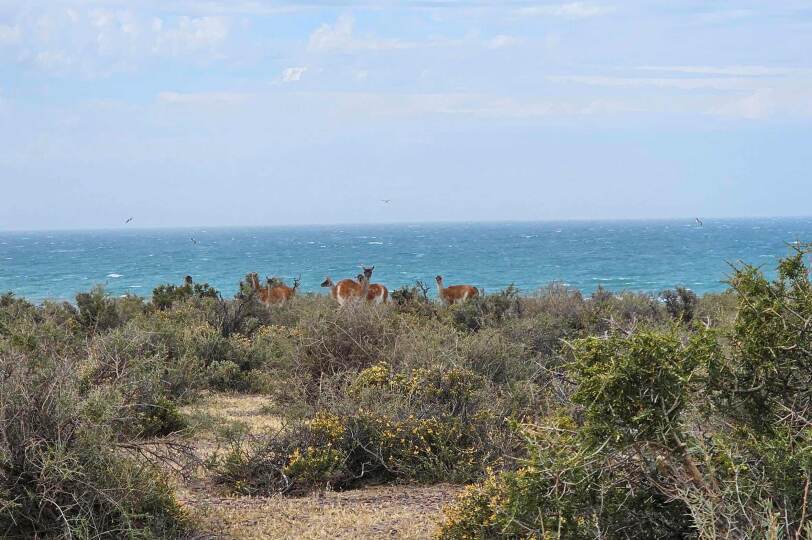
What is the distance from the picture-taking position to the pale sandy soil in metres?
5.75

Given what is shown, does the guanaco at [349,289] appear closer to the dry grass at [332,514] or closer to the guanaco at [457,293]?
the guanaco at [457,293]

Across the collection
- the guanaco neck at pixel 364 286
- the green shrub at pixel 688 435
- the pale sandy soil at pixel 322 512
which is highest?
the green shrub at pixel 688 435

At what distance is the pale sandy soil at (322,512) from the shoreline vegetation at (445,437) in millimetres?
21

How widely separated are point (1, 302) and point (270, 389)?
24.4 feet

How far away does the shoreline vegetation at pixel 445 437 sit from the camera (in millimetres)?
3609

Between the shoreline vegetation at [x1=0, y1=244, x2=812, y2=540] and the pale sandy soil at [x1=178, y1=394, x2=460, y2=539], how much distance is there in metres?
0.02

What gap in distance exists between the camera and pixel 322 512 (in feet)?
20.2

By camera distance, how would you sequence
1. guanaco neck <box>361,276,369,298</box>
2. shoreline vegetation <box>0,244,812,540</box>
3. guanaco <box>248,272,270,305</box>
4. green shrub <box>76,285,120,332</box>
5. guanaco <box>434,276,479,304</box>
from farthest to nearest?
guanaco <box>434,276,479,304</box>, guanaco <box>248,272,270,305</box>, guanaco neck <box>361,276,369,298</box>, green shrub <box>76,285,120,332</box>, shoreline vegetation <box>0,244,812,540</box>

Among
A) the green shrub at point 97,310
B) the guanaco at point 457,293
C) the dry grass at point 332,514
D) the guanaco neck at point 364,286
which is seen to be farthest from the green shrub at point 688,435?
the guanaco at point 457,293

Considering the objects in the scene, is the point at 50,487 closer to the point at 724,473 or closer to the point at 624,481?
the point at 624,481

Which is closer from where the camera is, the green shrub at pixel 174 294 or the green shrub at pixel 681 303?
the green shrub at pixel 681 303

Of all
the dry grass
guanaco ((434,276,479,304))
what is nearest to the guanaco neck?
guanaco ((434,276,479,304))

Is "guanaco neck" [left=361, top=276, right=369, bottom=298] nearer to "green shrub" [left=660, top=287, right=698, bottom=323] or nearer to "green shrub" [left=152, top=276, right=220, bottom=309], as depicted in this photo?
"green shrub" [left=152, top=276, right=220, bottom=309]

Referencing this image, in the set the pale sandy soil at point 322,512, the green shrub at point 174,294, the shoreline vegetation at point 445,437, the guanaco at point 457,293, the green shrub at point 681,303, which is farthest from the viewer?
the guanaco at point 457,293
